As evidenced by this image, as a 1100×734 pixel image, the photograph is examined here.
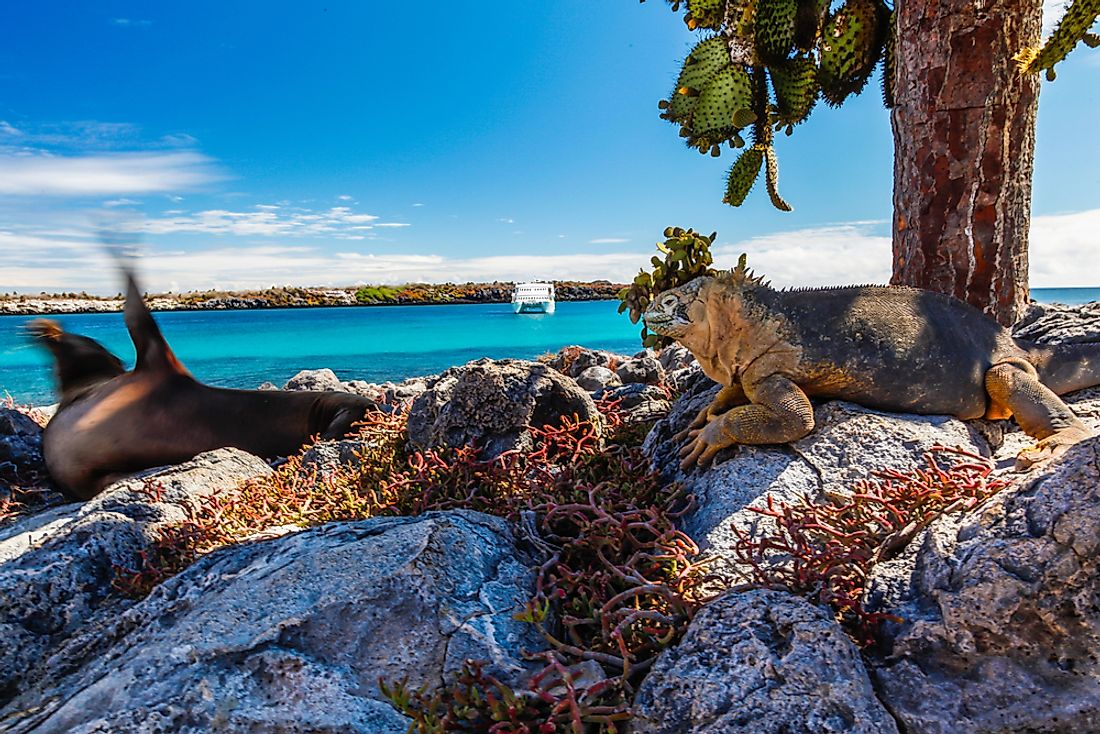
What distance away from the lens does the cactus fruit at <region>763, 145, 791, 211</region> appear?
25.2 ft

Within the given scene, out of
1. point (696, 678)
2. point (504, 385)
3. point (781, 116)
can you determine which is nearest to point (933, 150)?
point (781, 116)

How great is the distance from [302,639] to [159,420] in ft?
14.3

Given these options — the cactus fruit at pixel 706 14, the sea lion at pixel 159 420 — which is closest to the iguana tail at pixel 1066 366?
the sea lion at pixel 159 420

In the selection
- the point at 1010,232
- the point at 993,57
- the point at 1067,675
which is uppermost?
the point at 993,57

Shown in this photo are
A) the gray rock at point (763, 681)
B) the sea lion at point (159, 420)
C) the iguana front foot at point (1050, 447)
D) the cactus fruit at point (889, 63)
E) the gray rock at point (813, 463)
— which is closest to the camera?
the gray rock at point (763, 681)

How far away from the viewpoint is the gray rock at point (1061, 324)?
4.12 m

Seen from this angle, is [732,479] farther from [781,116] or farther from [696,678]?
[781,116]

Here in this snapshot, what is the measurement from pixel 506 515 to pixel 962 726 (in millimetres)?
2031

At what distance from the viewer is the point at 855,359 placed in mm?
3547

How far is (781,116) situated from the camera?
24.2 feet

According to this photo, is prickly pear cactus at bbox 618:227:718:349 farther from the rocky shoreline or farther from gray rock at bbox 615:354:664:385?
gray rock at bbox 615:354:664:385

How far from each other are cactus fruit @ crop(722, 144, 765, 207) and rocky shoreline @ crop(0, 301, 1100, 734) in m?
4.50

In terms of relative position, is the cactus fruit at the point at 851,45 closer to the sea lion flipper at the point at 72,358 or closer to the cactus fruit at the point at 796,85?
the cactus fruit at the point at 796,85

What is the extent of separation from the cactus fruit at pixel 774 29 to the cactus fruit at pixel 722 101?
1.03ft
